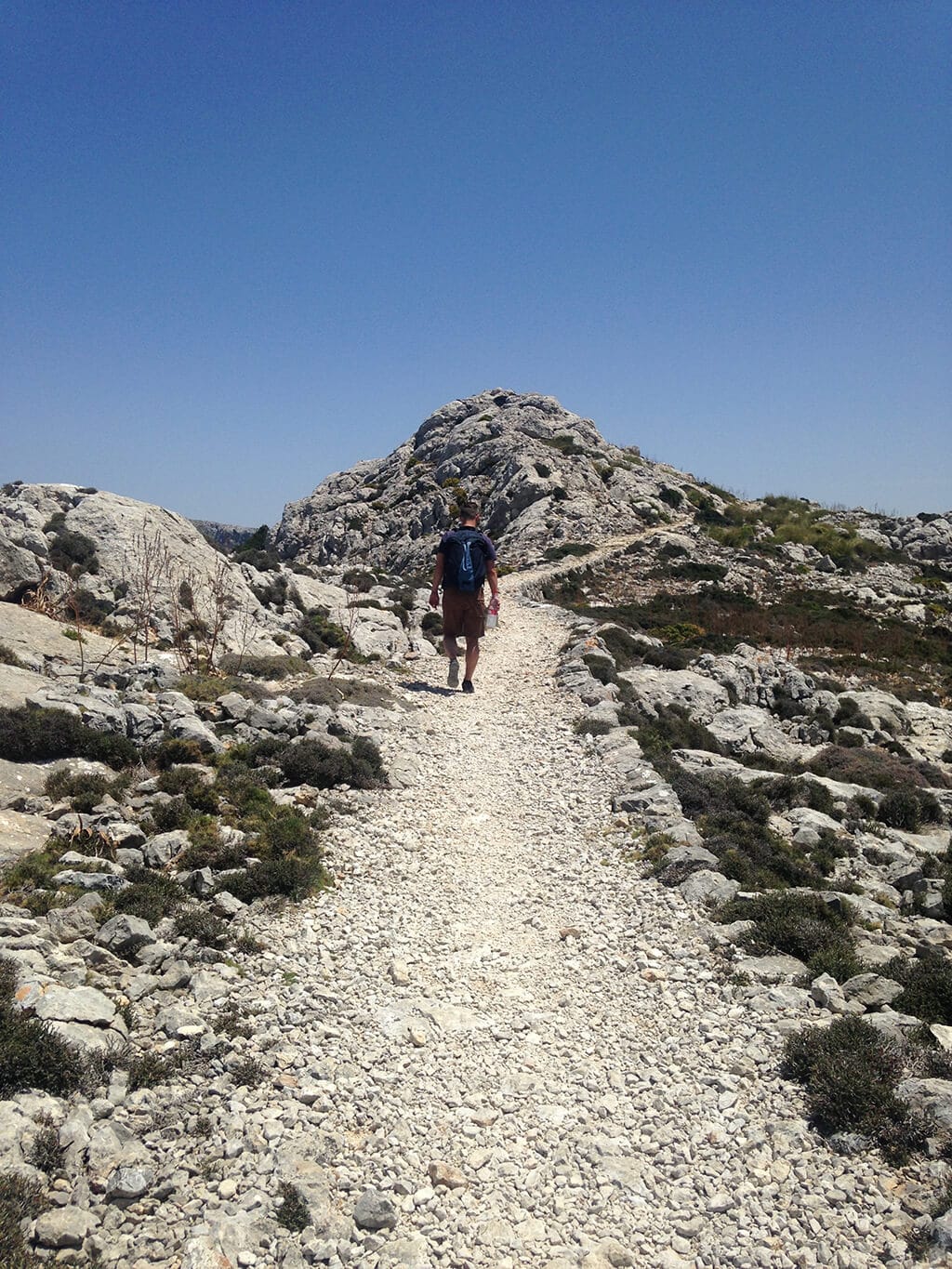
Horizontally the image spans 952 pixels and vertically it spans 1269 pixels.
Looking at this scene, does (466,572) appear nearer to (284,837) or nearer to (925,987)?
(284,837)

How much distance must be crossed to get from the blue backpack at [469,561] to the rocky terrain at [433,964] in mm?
3303

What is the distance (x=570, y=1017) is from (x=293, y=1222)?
130 inches

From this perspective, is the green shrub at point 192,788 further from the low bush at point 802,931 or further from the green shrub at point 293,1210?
the low bush at point 802,931

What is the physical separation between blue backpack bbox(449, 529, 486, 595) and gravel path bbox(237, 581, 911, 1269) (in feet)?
22.5

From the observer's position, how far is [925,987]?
752 centimetres

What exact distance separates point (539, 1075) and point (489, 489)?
68.4 metres

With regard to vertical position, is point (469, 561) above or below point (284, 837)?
above

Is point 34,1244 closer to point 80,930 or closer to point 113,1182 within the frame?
point 113,1182

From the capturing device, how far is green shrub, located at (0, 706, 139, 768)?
34.5 ft

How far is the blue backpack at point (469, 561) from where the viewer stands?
16.7m

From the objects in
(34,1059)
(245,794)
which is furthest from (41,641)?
(34,1059)

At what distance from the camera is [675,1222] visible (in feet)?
17.3

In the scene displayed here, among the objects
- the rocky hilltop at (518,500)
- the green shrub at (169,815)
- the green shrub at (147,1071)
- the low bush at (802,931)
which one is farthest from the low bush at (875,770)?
the rocky hilltop at (518,500)

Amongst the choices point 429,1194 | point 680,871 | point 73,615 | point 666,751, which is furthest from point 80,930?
point 73,615
